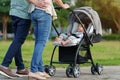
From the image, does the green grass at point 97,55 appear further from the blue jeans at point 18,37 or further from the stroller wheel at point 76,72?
the stroller wheel at point 76,72

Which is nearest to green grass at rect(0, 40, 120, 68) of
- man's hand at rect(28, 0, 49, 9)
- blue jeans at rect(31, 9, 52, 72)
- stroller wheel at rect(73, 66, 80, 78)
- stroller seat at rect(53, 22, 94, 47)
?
stroller seat at rect(53, 22, 94, 47)

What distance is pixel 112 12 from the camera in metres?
62.0

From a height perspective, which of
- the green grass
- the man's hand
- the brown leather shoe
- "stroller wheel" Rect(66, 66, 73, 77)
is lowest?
the green grass

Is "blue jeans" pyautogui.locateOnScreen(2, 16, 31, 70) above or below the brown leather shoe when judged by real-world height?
above

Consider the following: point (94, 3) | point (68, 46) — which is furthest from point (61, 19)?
point (68, 46)

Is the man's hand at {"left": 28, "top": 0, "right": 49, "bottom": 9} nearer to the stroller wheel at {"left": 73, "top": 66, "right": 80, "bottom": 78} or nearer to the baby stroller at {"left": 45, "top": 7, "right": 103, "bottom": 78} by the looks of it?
the baby stroller at {"left": 45, "top": 7, "right": 103, "bottom": 78}

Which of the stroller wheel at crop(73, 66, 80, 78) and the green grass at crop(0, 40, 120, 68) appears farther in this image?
the green grass at crop(0, 40, 120, 68)

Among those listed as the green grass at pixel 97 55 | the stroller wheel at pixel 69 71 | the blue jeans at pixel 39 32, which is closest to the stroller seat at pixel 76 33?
the stroller wheel at pixel 69 71

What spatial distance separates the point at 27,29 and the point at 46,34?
57cm

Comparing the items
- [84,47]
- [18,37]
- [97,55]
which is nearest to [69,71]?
[84,47]

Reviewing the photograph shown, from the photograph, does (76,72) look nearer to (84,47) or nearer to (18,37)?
(84,47)

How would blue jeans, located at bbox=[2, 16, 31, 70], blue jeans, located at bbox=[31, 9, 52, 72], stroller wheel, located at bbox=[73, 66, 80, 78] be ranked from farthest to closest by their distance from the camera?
stroller wheel, located at bbox=[73, 66, 80, 78]
blue jeans, located at bbox=[2, 16, 31, 70]
blue jeans, located at bbox=[31, 9, 52, 72]

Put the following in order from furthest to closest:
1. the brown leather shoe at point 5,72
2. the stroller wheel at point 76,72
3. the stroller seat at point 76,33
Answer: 1. the stroller seat at point 76,33
2. the stroller wheel at point 76,72
3. the brown leather shoe at point 5,72

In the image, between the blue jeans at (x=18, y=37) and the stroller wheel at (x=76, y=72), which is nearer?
the blue jeans at (x=18, y=37)
